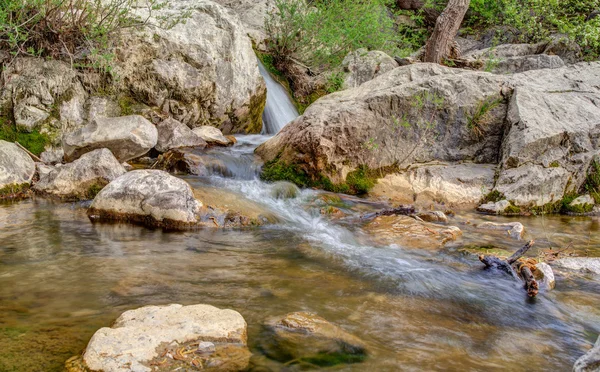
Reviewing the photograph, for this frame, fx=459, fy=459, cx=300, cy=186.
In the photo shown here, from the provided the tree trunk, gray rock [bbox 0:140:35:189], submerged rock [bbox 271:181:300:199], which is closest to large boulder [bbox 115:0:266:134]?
gray rock [bbox 0:140:35:189]

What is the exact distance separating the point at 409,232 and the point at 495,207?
7.93ft

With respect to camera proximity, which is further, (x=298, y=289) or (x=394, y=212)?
(x=394, y=212)

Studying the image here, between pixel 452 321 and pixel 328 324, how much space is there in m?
1.04

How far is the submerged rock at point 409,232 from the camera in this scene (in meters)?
5.57

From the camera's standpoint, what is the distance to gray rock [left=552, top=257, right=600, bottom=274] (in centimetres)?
464

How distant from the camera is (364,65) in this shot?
13.5 metres

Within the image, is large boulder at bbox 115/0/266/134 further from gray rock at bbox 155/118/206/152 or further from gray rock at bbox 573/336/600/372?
gray rock at bbox 573/336/600/372

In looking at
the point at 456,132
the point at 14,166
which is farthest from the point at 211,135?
the point at 456,132

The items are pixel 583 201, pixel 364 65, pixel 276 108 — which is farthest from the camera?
pixel 364 65

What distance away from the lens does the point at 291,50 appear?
539 inches

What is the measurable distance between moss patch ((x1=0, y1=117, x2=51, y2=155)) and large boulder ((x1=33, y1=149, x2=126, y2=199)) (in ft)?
5.20

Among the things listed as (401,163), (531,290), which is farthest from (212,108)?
(531,290)

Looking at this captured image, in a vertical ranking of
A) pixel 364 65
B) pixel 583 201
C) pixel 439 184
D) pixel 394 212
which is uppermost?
pixel 364 65

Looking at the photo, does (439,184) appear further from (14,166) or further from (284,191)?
(14,166)
